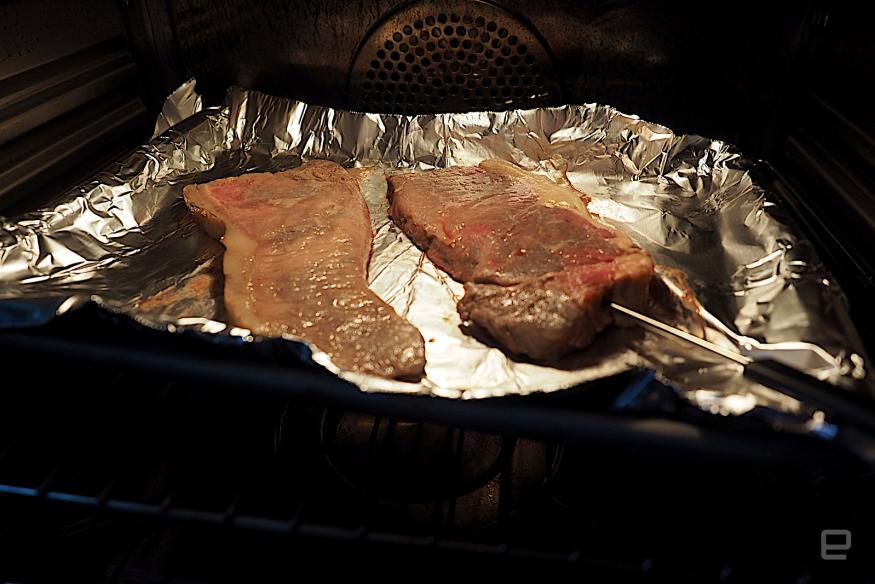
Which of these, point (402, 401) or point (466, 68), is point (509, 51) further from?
point (402, 401)

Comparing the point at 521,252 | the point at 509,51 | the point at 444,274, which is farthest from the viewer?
the point at 509,51

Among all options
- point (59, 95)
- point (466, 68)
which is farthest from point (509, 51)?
point (59, 95)

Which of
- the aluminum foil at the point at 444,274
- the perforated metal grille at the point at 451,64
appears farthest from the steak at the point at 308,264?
the perforated metal grille at the point at 451,64

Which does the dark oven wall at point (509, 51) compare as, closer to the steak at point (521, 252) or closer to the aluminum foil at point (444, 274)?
the aluminum foil at point (444, 274)

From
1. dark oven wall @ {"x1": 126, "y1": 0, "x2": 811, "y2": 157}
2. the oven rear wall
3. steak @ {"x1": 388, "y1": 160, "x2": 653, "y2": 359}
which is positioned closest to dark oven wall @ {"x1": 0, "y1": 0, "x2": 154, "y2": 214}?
the oven rear wall

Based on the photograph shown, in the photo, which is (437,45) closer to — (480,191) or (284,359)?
(480,191)

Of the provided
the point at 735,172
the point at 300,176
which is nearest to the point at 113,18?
the point at 300,176

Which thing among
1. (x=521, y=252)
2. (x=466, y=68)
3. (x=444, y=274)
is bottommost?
(x=444, y=274)
